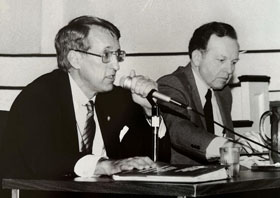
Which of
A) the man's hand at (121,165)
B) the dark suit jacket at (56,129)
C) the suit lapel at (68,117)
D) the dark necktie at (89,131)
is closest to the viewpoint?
the man's hand at (121,165)

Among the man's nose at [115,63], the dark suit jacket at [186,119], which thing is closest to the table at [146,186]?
the dark suit jacket at [186,119]

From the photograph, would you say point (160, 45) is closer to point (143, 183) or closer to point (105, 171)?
point (105, 171)

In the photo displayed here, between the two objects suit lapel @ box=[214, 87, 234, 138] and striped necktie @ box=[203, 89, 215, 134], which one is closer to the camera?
striped necktie @ box=[203, 89, 215, 134]

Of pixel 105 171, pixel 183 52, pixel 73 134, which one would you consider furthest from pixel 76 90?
pixel 183 52

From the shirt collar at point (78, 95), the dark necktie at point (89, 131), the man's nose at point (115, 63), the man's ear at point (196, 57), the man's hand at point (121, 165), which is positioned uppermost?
the man's ear at point (196, 57)

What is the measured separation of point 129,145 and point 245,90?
3.20 feet

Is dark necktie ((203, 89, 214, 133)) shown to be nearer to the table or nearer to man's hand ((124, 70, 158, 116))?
man's hand ((124, 70, 158, 116))

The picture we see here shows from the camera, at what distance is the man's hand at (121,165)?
1.33 meters

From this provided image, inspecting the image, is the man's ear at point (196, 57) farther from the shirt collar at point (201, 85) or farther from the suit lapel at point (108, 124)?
the suit lapel at point (108, 124)

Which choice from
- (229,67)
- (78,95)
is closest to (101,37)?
(78,95)

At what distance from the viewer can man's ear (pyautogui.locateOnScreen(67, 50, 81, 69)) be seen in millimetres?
1971

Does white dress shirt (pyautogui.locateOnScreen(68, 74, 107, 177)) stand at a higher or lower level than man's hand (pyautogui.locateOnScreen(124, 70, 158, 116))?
lower

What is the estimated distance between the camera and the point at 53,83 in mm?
1779

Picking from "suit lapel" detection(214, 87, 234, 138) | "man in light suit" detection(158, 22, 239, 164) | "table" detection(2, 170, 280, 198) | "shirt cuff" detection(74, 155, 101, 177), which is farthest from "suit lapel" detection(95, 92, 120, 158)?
"suit lapel" detection(214, 87, 234, 138)
